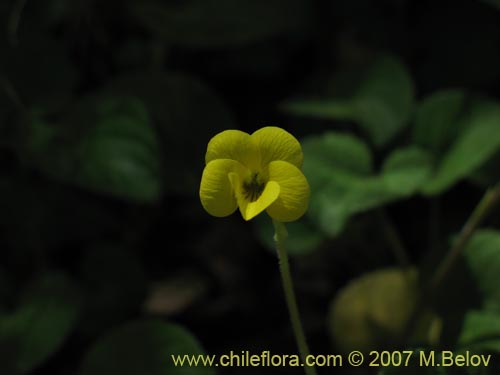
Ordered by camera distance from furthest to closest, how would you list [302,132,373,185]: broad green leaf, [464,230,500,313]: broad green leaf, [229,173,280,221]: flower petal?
1. [302,132,373,185]: broad green leaf
2. [464,230,500,313]: broad green leaf
3. [229,173,280,221]: flower petal

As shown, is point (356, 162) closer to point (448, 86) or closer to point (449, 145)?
point (449, 145)

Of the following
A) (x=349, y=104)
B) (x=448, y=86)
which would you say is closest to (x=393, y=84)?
(x=349, y=104)

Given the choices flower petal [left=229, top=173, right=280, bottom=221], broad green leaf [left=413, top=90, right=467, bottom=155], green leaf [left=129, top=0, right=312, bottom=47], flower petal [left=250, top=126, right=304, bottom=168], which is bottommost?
flower petal [left=229, top=173, right=280, bottom=221]

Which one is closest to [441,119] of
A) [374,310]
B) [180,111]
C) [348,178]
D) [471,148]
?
[471,148]

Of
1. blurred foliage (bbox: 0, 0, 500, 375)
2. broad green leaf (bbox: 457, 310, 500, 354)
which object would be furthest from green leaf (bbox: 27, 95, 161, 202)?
broad green leaf (bbox: 457, 310, 500, 354)

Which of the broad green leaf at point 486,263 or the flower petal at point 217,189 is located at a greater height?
the broad green leaf at point 486,263

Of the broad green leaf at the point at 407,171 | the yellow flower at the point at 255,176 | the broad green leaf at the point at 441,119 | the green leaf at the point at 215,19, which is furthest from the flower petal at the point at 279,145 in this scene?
the green leaf at the point at 215,19

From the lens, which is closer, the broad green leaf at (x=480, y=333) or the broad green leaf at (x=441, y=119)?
the broad green leaf at (x=480, y=333)

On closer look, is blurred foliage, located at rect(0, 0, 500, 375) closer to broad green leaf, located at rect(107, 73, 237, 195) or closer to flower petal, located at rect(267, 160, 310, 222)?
broad green leaf, located at rect(107, 73, 237, 195)

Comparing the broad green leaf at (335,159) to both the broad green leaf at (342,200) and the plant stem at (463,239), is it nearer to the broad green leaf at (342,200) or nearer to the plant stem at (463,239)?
the broad green leaf at (342,200)
